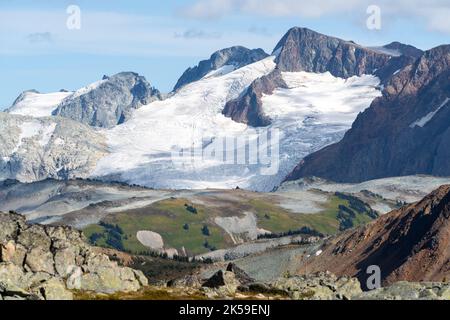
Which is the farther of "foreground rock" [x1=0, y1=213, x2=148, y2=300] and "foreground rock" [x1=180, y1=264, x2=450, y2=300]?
"foreground rock" [x1=180, y1=264, x2=450, y2=300]

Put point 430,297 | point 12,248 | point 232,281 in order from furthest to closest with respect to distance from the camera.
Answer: point 12,248 < point 232,281 < point 430,297

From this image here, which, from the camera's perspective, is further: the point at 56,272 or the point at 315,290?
the point at 56,272

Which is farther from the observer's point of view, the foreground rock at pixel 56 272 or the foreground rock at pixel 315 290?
the foreground rock at pixel 315 290

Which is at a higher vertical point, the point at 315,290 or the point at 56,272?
the point at 315,290
